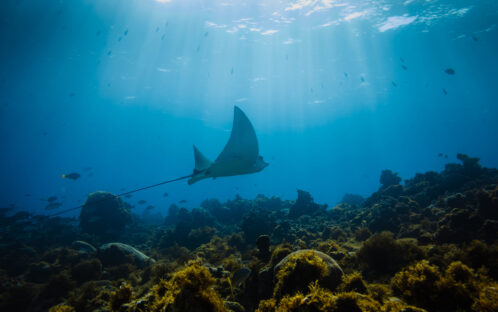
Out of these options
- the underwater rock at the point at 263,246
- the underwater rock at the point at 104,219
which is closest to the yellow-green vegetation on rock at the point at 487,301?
the underwater rock at the point at 263,246

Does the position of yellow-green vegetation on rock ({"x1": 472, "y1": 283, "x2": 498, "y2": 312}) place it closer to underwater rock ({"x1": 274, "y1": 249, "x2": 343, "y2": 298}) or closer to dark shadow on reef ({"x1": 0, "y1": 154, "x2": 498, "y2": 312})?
dark shadow on reef ({"x1": 0, "y1": 154, "x2": 498, "y2": 312})

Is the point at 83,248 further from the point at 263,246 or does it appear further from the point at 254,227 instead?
the point at 263,246

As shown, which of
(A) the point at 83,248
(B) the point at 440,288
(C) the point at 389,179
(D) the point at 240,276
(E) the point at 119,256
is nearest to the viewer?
(B) the point at 440,288

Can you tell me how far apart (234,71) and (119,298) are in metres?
37.7

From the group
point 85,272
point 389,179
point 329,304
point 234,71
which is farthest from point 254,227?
point 234,71

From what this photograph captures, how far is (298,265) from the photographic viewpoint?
108 inches

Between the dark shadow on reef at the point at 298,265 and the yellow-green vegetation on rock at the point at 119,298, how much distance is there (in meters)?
0.01

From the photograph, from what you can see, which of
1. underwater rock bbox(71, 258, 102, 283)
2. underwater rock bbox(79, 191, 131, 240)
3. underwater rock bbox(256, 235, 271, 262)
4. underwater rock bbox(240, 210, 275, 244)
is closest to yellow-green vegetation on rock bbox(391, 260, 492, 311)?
underwater rock bbox(256, 235, 271, 262)

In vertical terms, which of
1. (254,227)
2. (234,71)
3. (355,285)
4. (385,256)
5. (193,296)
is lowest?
(254,227)

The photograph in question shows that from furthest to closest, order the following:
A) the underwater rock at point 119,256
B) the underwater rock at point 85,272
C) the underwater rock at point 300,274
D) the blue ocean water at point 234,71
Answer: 1. the blue ocean water at point 234,71
2. the underwater rock at point 119,256
3. the underwater rock at point 85,272
4. the underwater rock at point 300,274

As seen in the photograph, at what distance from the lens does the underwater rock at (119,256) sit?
7.14 m

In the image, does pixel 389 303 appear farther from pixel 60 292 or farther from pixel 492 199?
pixel 60 292

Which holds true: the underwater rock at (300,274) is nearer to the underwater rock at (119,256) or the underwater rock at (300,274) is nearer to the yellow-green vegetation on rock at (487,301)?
the yellow-green vegetation on rock at (487,301)

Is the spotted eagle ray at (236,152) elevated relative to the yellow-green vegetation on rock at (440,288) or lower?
elevated
